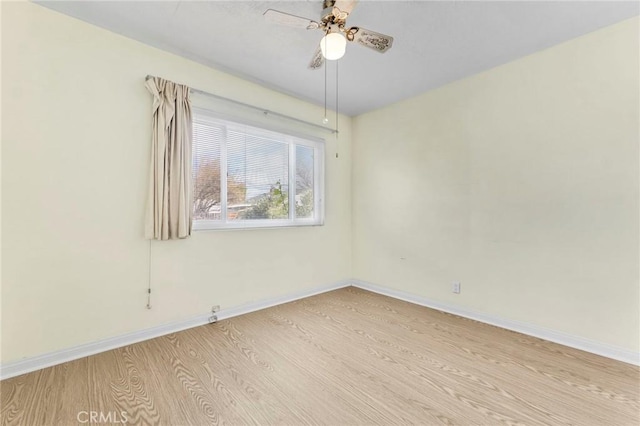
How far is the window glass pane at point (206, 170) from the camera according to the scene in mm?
2883

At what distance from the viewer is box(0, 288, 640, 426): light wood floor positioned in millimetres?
1620

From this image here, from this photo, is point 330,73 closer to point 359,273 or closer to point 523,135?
point 523,135

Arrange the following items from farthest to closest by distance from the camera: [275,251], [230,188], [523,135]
→ [275,251] < [230,188] < [523,135]

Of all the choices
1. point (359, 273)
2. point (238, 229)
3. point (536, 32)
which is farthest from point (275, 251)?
point (536, 32)

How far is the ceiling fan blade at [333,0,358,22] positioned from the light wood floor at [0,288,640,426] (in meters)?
2.43

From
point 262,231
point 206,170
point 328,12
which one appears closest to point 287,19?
point 328,12

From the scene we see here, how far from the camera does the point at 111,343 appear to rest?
2.34 m

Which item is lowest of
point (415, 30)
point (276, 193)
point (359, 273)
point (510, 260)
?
point (359, 273)

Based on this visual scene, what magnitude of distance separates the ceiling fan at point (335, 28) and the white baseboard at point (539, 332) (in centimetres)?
279

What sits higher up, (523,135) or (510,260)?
(523,135)

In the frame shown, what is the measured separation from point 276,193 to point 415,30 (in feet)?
7.32

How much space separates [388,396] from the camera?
1.79 m
